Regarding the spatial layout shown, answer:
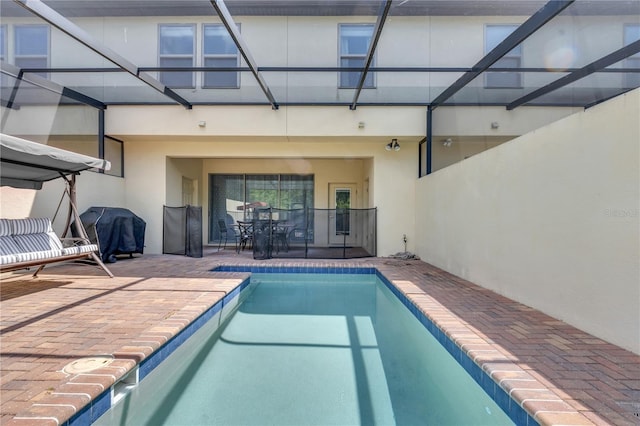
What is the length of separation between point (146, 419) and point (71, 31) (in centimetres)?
441

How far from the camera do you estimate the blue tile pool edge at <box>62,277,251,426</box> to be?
1.58 metres

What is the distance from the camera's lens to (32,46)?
6059 mm

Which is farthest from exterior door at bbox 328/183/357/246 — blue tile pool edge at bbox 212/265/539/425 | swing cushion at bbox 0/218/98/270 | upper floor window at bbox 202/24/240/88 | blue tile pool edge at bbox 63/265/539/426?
swing cushion at bbox 0/218/98/270

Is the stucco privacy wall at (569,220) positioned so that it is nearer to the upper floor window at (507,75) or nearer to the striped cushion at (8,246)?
the upper floor window at (507,75)

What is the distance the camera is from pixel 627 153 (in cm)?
218

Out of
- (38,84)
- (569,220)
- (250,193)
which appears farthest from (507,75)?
(38,84)

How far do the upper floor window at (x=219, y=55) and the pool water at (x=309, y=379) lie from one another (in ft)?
16.0

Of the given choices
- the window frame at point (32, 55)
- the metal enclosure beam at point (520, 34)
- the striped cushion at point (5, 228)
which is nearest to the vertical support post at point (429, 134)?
the metal enclosure beam at point (520, 34)

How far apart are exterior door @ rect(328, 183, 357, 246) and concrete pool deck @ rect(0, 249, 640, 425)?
3400mm

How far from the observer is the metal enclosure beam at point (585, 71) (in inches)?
133

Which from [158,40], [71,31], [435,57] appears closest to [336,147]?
[435,57]

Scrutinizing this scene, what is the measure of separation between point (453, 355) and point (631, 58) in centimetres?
373

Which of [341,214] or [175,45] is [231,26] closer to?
[175,45]

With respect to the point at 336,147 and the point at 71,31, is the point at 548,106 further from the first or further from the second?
the point at 71,31
